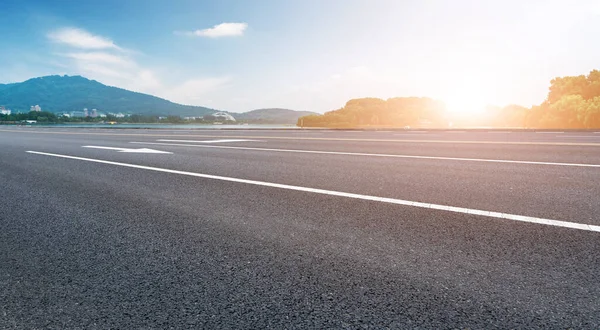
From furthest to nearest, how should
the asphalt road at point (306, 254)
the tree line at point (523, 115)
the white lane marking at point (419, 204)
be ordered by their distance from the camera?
the tree line at point (523, 115)
the white lane marking at point (419, 204)
the asphalt road at point (306, 254)

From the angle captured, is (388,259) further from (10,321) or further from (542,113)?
(542,113)

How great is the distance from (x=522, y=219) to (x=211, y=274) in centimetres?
291

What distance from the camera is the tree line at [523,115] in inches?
1050

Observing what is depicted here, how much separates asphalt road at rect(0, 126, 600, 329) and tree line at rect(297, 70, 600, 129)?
2712 centimetres

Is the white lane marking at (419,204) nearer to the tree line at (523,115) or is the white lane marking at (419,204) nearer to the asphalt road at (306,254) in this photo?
the asphalt road at (306,254)

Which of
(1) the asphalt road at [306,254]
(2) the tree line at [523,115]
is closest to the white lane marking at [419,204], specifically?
(1) the asphalt road at [306,254]

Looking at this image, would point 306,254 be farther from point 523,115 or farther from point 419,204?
point 523,115

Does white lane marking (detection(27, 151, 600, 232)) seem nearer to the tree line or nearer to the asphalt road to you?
the asphalt road

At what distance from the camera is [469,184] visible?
500cm

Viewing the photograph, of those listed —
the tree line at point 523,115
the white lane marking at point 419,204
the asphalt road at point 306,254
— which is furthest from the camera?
the tree line at point 523,115

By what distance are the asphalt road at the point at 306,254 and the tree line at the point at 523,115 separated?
2712 centimetres

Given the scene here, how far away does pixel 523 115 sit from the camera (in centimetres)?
3188

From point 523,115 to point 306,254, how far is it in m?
36.0

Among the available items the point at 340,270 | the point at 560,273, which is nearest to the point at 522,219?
the point at 560,273
